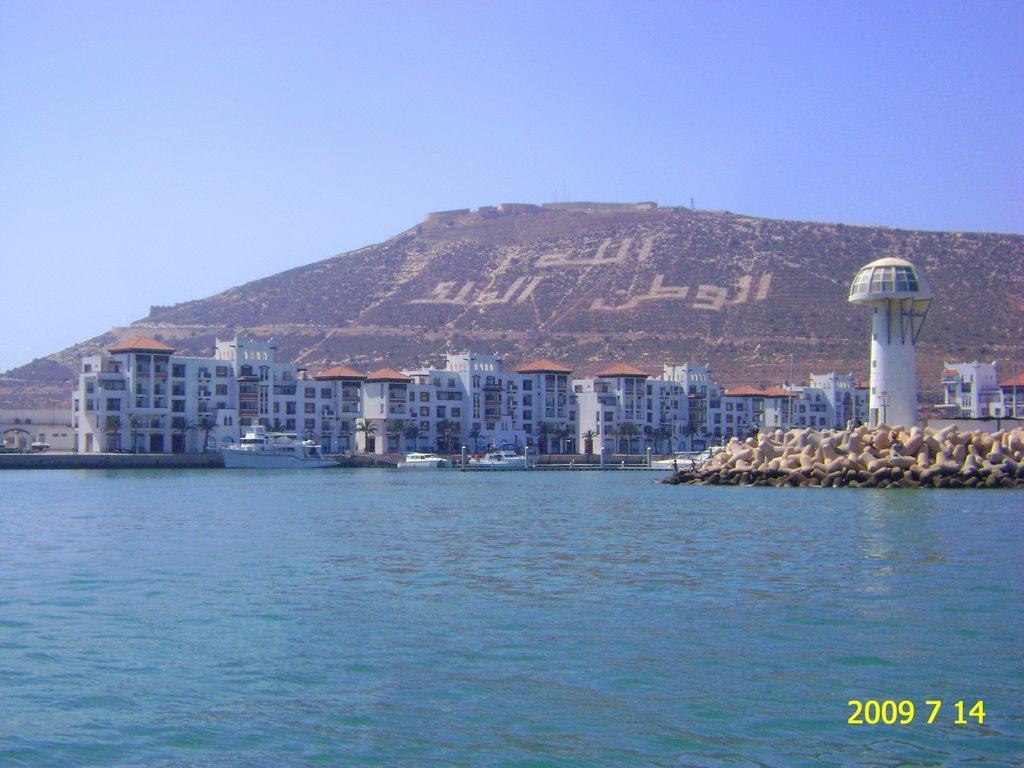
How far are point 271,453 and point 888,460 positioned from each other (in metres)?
53.0

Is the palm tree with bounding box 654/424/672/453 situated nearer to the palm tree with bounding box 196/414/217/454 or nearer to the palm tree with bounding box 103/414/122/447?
the palm tree with bounding box 196/414/217/454

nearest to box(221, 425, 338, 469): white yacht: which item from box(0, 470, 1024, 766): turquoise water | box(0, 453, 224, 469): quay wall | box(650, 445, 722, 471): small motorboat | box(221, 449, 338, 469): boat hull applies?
box(221, 449, 338, 469): boat hull

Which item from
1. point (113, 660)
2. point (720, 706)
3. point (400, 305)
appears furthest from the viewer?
point (400, 305)

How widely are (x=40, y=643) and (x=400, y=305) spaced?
146605 millimetres

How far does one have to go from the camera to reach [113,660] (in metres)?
14.1

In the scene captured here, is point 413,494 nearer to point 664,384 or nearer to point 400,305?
point 664,384

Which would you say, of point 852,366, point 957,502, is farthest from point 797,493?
point 852,366

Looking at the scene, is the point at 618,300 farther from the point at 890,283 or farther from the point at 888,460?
the point at 888,460

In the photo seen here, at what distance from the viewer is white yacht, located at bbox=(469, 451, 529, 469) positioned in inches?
3656

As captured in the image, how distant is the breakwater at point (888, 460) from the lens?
49.4 metres

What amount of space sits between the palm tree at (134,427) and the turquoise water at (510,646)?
64.1 m

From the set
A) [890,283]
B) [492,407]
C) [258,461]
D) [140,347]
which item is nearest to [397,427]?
[492,407]

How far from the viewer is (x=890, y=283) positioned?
56.4m
